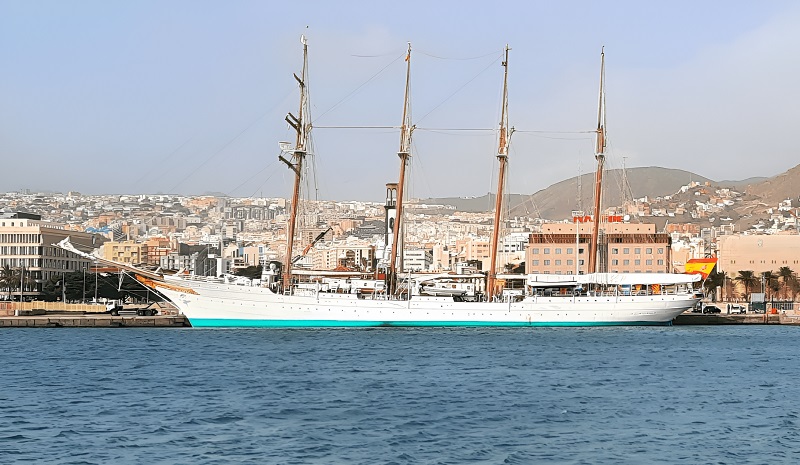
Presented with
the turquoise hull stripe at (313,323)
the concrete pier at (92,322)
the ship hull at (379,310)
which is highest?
the ship hull at (379,310)

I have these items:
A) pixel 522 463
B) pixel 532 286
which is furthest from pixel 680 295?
pixel 522 463

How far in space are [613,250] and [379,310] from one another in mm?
59957

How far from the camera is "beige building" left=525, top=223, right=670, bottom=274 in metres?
114

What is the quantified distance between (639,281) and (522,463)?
46030mm

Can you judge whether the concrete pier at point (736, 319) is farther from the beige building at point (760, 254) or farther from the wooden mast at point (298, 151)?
the beige building at point (760, 254)

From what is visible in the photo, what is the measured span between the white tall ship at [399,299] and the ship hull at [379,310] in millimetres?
55

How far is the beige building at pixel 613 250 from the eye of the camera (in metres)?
114

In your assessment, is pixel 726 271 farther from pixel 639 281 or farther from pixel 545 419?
pixel 545 419

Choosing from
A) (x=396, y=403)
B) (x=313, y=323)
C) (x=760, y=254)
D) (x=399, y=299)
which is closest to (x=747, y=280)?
(x=760, y=254)

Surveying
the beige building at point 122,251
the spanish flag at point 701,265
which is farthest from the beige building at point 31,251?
the spanish flag at point 701,265

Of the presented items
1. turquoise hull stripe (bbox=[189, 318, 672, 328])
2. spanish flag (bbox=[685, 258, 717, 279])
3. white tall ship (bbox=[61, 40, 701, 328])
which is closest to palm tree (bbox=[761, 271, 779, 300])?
spanish flag (bbox=[685, 258, 717, 279])

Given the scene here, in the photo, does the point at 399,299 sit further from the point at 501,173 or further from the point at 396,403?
the point at 396,403

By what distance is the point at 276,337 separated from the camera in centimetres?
5150

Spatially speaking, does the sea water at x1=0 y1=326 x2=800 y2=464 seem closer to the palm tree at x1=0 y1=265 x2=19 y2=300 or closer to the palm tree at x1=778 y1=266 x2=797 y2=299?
the palm tree at x1=0 y1=265 x2=19 y2=300
